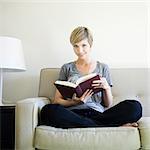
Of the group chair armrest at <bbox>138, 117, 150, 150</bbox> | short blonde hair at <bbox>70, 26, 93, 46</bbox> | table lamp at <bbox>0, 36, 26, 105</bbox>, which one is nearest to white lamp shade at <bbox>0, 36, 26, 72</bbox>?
table lamp at <bbox>0, 36, 26, 105</bbox>

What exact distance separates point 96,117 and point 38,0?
124 cm

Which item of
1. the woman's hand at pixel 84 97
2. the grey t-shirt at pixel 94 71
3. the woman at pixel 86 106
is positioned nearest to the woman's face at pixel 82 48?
the woman at pixel 86 106

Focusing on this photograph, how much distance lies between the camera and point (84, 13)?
2.35 metres

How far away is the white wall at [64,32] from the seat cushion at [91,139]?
3.13 feet

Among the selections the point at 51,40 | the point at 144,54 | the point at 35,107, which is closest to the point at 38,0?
the point at 51,40

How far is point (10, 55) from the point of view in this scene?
197 centimetres

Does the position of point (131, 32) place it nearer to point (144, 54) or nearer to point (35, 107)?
point (144, 54)

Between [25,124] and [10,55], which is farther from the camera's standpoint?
[10,55]

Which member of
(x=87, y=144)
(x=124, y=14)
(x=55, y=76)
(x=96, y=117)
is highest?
(x=124, y=14)

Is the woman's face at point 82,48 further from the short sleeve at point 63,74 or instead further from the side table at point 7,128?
the side table at point 7,128

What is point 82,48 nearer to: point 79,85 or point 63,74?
point 63,74

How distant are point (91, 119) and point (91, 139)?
7.9 inches

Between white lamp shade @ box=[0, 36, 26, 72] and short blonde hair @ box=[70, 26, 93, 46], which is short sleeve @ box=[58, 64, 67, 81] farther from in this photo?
white lamp shade @ box=[0, 36, 26, 72]

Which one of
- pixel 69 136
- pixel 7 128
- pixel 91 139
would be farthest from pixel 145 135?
pixel 7 128
